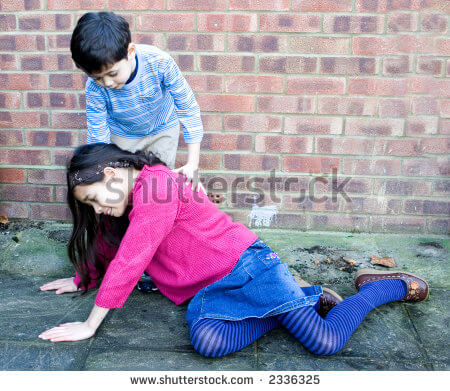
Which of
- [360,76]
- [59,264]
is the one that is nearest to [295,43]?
[360,76]

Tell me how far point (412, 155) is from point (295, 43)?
3.41 feet

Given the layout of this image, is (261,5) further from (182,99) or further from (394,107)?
(394,107)

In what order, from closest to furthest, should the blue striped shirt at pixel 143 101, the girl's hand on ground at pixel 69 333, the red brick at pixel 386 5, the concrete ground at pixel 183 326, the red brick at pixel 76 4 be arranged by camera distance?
the concrete ground at pixel 183 326, the girl's hand on ground at pixel 69 333, the blue striped shirt at pixel 143 101, the red brick at pixel 386 5, the red brick at pixel 76 4

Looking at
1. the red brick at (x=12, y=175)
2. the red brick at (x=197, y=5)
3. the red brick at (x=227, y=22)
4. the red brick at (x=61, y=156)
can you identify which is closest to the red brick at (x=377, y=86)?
the red brick at (x=227, y=22)

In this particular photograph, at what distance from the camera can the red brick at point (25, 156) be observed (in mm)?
3182

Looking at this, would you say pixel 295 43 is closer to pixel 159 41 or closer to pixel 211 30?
pixel 211 30

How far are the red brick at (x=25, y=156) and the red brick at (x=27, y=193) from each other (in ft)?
0.58

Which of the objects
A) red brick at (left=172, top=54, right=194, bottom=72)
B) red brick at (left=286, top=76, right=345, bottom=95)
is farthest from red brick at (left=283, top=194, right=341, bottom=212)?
red brick at (left=172, top=54, right=194, bottom=72)

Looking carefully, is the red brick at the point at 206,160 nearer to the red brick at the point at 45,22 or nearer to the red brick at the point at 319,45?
the red brick at the point at 319,45

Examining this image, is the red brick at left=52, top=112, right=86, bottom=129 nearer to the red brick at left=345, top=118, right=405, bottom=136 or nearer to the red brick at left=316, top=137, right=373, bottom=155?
the red brick at left=316, top=137, right=373, bottom=155

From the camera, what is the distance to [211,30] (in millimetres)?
2895

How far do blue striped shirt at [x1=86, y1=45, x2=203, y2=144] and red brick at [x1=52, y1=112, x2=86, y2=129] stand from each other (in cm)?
53

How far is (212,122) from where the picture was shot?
3059mm

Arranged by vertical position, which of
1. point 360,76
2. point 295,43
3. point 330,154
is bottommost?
point 330,154
